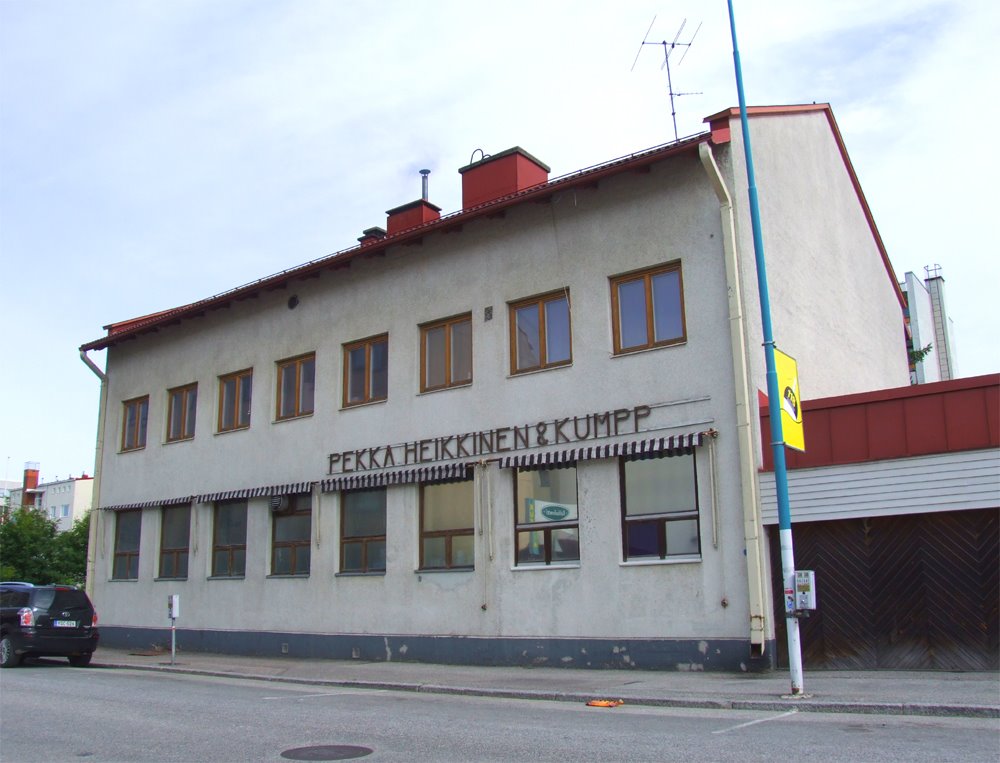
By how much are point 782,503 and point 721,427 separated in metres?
2.74

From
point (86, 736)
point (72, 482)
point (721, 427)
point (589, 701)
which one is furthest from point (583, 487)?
point (72, 482)

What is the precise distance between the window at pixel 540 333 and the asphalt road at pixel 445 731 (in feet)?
20.0

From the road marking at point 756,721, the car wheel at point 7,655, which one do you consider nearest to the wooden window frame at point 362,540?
the car wheel at point 7,655

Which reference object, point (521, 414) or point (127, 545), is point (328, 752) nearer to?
point (521, 414)

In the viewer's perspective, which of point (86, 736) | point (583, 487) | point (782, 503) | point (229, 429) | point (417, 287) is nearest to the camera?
point (86, 736)

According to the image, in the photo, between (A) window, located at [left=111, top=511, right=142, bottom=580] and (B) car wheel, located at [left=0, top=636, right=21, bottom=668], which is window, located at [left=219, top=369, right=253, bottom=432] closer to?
(A) window, located at [left=111, top=511, right=142, bottom=580]

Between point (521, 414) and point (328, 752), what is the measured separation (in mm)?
8801

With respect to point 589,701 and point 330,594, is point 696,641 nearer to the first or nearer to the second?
point 589,701

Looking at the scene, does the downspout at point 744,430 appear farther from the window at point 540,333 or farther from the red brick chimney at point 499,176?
the red brick chimney at point 499,176

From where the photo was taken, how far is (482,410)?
17.1m

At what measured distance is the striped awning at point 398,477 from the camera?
56.1 feet

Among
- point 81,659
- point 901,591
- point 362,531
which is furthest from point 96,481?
point 901,591

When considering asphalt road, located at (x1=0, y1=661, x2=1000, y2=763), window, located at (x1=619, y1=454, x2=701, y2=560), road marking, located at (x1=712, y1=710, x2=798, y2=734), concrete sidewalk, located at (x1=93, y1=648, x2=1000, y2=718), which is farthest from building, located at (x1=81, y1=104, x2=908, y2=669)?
asphalt road, located at (x1=0, y1=661, x2=1000, y2=763)

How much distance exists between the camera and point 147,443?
24156 millimetres
